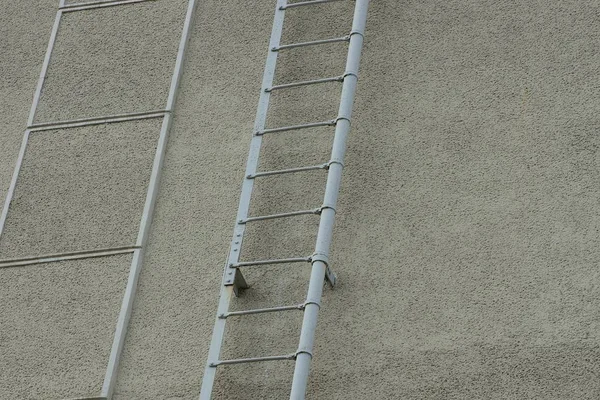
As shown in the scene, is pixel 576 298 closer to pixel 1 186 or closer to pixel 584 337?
pixel 584 337

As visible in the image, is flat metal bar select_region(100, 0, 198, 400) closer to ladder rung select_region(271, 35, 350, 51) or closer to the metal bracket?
ladder rung select_region(271, 35, 350, 51)

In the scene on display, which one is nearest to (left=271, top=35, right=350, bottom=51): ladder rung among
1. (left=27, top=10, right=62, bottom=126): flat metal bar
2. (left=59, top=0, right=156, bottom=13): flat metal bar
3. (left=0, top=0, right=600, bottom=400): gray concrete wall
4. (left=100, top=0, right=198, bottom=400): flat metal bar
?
(left=0, top=0, right=600, bottom=400): gray concrete wall

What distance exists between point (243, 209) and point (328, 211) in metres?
0.42

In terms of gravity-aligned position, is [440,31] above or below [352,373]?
above

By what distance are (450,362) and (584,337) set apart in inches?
22.1

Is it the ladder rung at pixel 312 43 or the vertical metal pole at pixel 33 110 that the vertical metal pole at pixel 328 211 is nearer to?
the ladder rung at pixel 312 43

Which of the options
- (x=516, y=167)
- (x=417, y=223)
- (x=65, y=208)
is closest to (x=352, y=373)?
(x=417, y=223)

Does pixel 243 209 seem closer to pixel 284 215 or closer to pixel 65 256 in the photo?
pixel 284 215

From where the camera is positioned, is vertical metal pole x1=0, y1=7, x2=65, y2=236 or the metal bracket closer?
the metal bracket

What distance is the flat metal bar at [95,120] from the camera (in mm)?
6621

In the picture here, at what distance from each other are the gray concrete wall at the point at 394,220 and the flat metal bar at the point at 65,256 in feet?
0.18

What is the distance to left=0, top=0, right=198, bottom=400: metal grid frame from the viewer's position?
5.82 metres

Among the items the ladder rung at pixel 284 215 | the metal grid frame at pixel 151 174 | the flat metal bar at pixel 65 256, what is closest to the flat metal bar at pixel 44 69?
the metal grid frame at pixel 151 174

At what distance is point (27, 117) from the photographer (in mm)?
6812
